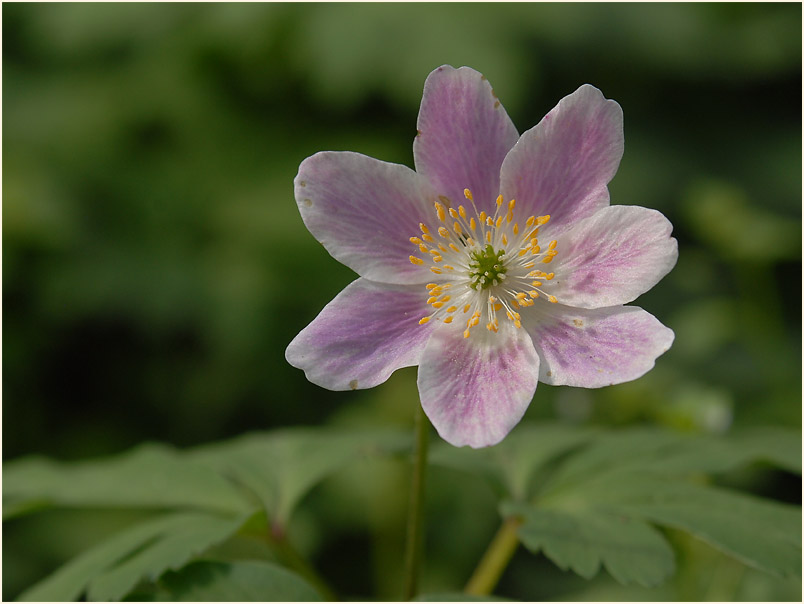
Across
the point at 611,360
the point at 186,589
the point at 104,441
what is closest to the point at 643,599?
the point at 611,360

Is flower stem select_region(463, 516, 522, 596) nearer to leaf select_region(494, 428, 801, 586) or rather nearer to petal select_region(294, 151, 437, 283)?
leaf select_region(494, 428, 801, 586)

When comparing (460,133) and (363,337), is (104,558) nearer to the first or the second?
(363,337)

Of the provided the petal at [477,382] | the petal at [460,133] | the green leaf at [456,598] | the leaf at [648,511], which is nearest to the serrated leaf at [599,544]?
the leaf at [648,511]

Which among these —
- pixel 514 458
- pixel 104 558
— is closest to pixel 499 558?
pixel 514 458

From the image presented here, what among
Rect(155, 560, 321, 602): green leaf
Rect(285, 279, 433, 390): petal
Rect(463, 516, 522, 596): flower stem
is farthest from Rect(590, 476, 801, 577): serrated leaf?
Rect(155, 560, 321, 602): green leaf

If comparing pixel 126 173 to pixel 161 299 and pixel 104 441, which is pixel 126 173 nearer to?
pixel 161 299

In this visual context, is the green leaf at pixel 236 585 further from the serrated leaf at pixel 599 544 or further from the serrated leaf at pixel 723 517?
the serrated leaf at pixel 723 517
